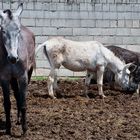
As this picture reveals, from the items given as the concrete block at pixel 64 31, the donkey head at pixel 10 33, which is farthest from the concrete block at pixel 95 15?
the donkey head at pixel 10 33

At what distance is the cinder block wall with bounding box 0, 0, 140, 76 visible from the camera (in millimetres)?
14141

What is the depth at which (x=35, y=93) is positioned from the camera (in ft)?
39.3

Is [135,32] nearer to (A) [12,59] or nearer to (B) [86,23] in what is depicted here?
(B) [86,23]

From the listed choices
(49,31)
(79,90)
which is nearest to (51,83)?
(79,90)

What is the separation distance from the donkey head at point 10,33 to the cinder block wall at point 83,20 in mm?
6680

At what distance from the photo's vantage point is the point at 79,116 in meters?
9.18

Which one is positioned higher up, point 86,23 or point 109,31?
point 86,23

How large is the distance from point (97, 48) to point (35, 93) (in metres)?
1.81

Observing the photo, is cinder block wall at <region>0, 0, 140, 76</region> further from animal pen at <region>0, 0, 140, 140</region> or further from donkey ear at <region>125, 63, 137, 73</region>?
donkey ear at <region>125, 63, 137, 73</region>

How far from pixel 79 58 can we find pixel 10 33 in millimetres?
4579

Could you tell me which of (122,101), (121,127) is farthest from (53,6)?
(121,127)

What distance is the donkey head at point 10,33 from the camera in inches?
281

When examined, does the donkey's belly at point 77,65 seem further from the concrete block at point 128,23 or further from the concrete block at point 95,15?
the concrete block at point 128,23

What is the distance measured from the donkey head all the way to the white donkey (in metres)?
4.01
